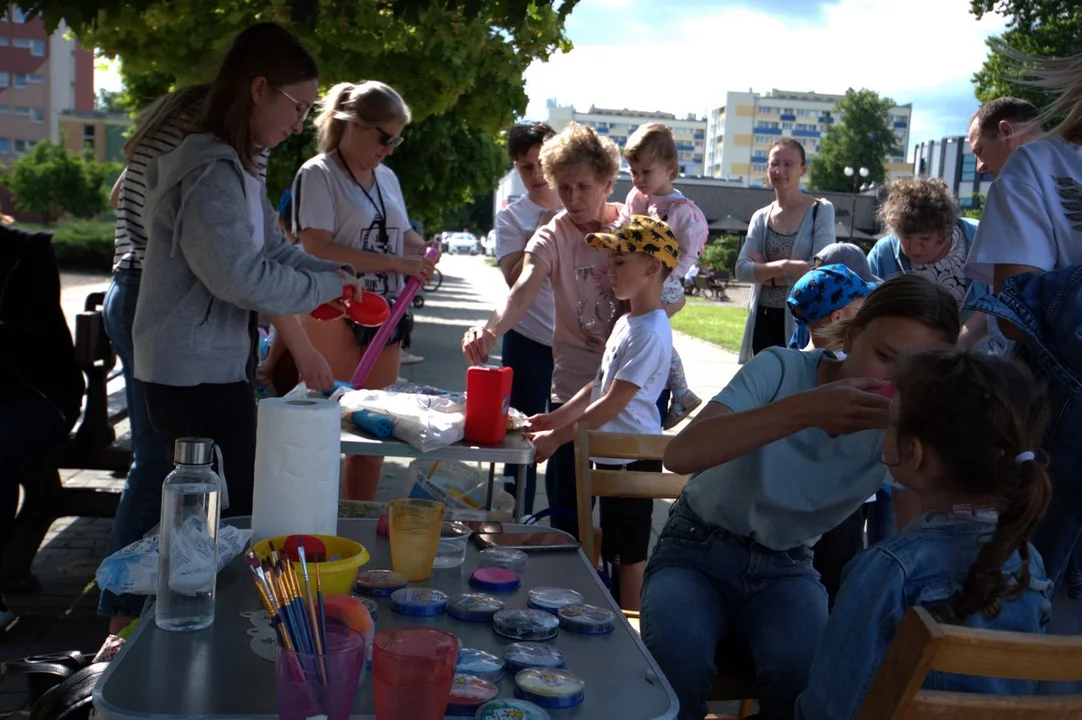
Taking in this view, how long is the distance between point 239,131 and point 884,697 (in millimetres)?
2270

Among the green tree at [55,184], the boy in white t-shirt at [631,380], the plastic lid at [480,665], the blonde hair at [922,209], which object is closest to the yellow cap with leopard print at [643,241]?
the boy in white t-shirt at [631,380]

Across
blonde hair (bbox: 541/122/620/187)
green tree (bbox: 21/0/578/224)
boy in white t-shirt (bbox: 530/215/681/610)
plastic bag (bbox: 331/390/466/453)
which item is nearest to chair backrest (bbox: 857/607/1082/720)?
plastic bag (bbox: 331/390/466/453)

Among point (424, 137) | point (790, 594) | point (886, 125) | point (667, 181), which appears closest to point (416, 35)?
point (424, 137)

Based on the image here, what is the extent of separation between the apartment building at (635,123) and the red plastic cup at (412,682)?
92.0m

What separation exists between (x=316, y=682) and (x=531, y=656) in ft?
1.28

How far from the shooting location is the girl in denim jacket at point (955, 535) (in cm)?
162

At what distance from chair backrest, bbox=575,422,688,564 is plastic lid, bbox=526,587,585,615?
0.87 meters

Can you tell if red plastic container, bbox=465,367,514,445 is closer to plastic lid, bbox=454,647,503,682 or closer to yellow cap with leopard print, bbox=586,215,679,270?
yellow cap with leopard print, bbox=586,215,679,270

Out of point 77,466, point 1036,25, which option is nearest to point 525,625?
point 77,466

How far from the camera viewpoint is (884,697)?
136 cm

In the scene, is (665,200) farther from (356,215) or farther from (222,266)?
(222,266)

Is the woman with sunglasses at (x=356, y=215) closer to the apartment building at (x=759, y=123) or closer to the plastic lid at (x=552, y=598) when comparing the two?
the plastic lid at (x=552, y=598)

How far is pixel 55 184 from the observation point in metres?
51.3

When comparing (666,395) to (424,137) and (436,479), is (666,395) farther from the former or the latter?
(424,137)
